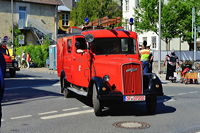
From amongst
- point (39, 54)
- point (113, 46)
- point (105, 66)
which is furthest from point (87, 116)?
point (39, 54)

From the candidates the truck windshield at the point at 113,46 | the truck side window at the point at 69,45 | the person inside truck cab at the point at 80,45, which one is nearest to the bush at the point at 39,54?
the truck side window at the point at 69,45

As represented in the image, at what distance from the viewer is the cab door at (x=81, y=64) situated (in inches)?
405

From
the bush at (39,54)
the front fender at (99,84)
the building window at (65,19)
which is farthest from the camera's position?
the building window at (65,19)

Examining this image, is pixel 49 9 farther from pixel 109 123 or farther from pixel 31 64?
pixel 109 123

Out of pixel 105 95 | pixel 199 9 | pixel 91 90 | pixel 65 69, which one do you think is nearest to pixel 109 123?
pixel 105 95

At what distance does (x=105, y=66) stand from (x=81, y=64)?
4.47 feet

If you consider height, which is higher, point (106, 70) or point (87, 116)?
point (106, 70)

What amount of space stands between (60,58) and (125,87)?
524 centimetres

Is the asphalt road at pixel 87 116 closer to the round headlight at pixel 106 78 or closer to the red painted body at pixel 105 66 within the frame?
the red painted body at pixel 105 66

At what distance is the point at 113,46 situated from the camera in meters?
10.5

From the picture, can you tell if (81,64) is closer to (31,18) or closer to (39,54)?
(39,54)

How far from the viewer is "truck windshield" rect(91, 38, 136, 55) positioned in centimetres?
1034

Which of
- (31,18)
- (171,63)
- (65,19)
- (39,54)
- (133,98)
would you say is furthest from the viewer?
(65,19)

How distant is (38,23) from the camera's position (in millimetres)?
46750
